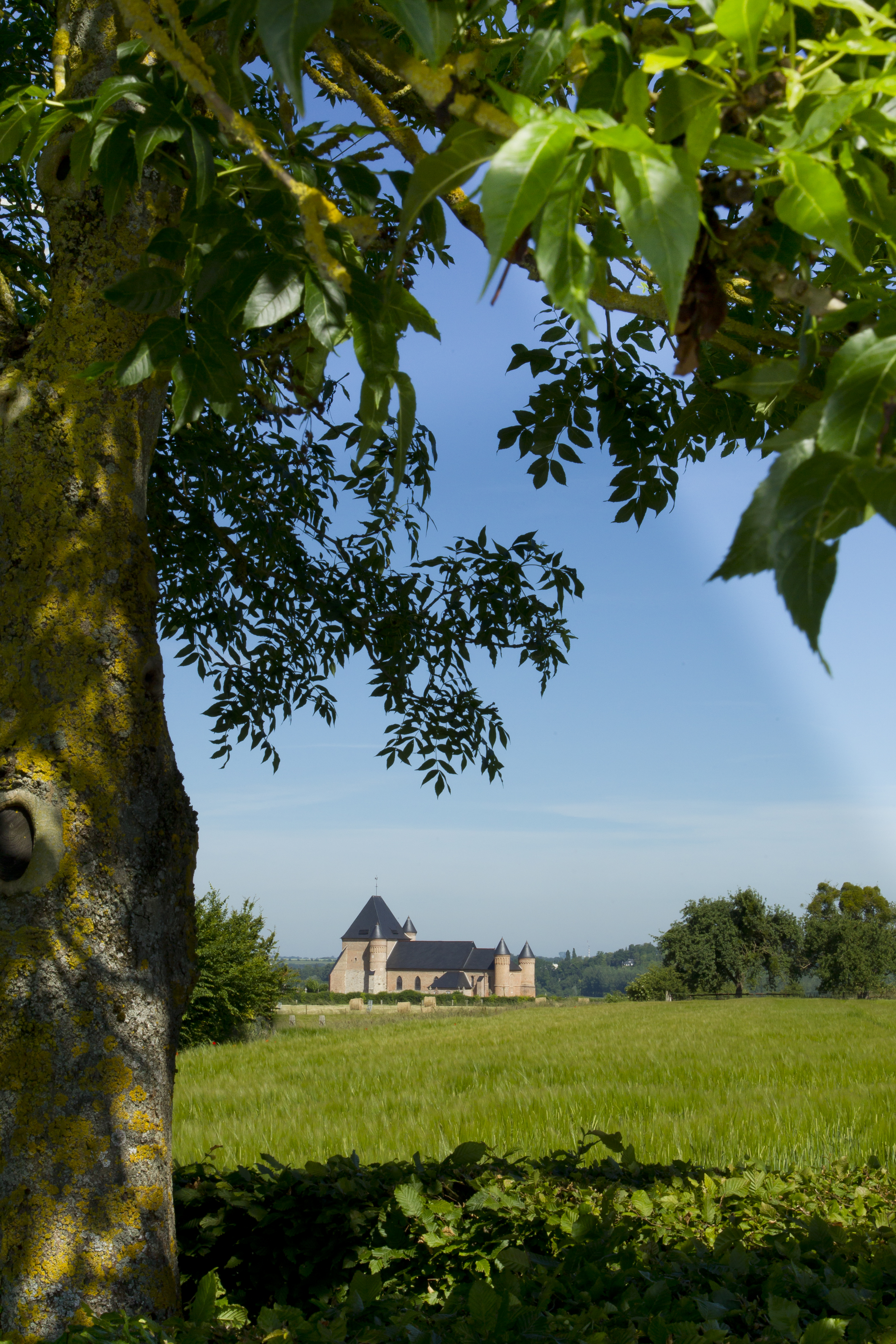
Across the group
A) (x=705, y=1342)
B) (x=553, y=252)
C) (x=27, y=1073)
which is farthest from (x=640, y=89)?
(x=27, y=1073)

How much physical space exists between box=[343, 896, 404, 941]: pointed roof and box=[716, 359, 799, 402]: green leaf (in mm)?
109130

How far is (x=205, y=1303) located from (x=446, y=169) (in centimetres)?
294

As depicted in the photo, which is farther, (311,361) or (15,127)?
(311,361)

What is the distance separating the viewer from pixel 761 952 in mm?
59094

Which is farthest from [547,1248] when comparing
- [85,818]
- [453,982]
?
[453,982]

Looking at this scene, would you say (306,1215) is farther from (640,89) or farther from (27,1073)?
(640,89)

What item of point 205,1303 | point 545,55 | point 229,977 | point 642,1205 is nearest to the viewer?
point 545,55

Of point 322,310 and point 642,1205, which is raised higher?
point 322,310

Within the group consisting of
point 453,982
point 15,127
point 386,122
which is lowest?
point 453,982

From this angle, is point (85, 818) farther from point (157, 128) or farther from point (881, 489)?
point (881, 489)

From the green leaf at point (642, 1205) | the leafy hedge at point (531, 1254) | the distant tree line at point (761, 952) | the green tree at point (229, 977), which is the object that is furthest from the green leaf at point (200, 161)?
the distant tree line at point (761, 952)

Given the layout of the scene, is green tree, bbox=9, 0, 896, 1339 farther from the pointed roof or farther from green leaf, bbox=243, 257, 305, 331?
the pointed roof

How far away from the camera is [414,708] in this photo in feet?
21.6

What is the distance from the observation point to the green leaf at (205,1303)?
2496 mm
